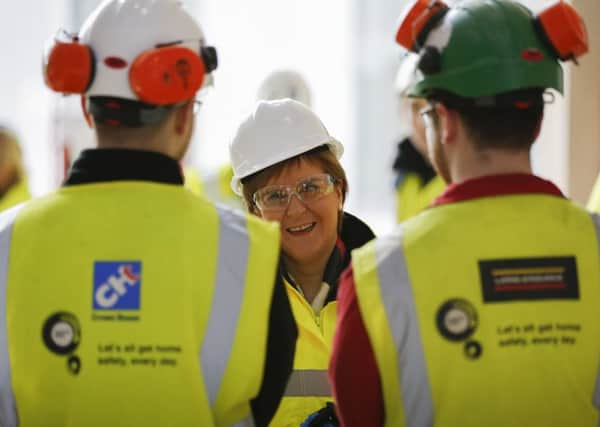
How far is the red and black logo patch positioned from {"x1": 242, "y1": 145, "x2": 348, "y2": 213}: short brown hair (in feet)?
3.33

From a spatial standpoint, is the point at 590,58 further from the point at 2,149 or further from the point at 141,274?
the point at 2,149

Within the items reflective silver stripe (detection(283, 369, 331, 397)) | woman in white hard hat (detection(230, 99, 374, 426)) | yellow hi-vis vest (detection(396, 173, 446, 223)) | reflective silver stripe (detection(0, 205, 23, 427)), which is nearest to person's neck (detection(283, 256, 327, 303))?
woman in white hard hat (detection(230, 99, 374, 426))

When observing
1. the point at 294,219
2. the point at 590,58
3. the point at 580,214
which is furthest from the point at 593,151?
the point at 580,214

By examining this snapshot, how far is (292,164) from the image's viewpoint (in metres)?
2.71

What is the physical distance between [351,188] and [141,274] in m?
5.94

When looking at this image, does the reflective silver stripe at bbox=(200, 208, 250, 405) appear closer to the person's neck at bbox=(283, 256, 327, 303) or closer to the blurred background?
the person's neck at bbox=(283, 256, 327, 303)

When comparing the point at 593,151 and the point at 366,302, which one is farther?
the point at 593,151

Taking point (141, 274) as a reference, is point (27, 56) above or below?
above

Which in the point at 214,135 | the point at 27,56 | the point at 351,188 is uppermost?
the point at 27,56

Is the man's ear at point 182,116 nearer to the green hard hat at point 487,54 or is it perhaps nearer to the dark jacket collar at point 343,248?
the green hard hat at point 487,54

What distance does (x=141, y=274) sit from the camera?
183cm

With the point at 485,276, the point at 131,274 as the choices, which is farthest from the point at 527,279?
the point at 131,274

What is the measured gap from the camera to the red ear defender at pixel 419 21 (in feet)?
6.24

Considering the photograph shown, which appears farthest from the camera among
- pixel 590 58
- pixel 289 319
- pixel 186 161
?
pixel 186 161
